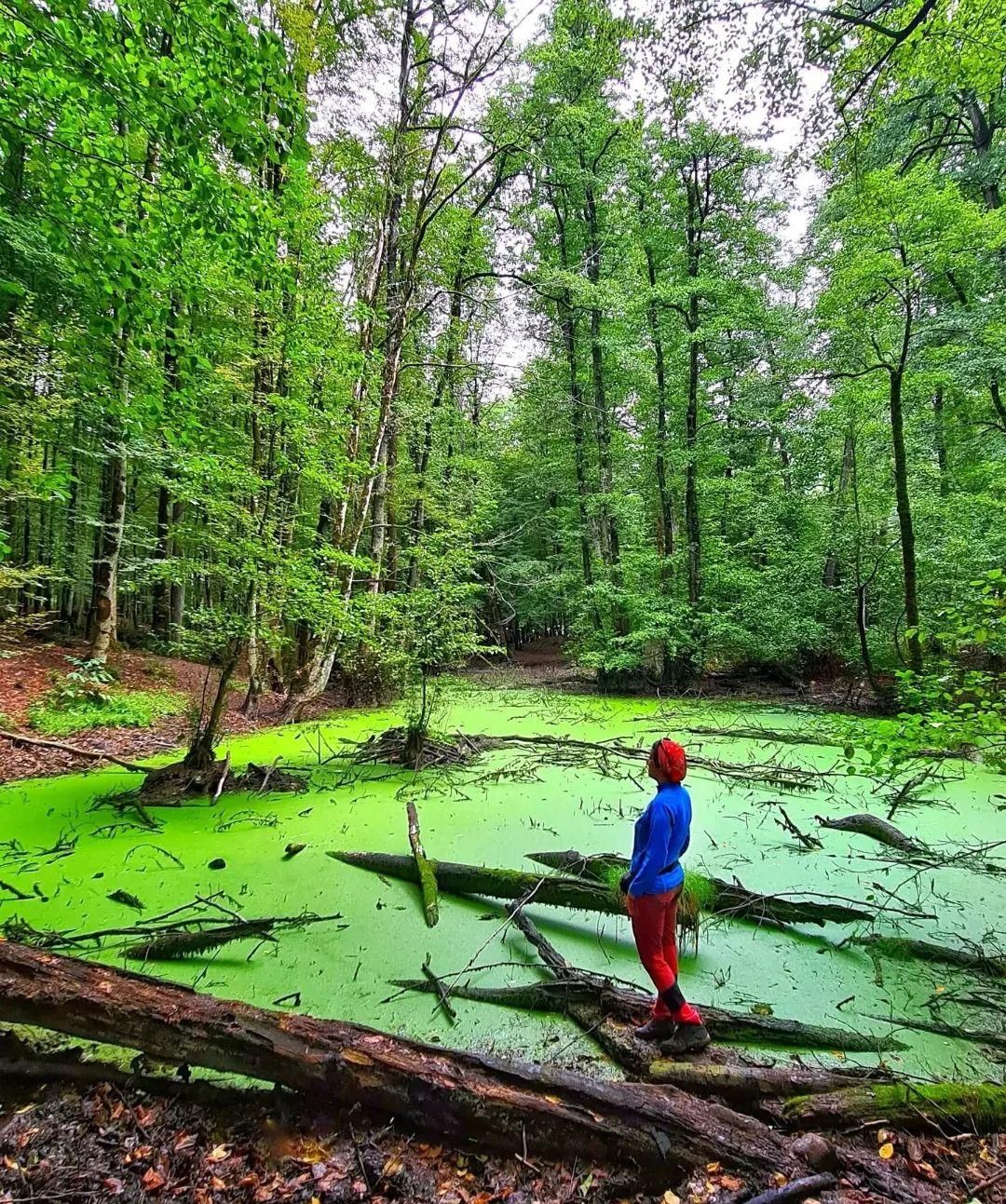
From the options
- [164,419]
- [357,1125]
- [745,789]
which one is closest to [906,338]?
[745,789]

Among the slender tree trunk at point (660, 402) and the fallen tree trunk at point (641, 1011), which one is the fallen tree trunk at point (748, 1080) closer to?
the fallen tree trunk at point (641, 1011)

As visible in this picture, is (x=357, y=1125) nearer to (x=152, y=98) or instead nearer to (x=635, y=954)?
(x=635, y=954)

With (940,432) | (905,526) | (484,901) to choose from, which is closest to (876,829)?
(484,901)

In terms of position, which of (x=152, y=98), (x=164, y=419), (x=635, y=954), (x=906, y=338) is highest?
(x=906, y=338)

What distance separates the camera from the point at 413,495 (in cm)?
1145

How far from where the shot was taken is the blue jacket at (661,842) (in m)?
2.01

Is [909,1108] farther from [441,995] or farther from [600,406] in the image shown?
[600,406]

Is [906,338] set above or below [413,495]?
above

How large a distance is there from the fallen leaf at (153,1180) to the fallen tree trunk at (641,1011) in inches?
37.4

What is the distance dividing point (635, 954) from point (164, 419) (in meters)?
4.34

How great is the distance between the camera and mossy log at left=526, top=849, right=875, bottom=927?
2.61 meters

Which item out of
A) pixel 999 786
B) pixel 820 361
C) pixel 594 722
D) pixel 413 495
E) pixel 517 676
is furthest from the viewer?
pixel 517 676

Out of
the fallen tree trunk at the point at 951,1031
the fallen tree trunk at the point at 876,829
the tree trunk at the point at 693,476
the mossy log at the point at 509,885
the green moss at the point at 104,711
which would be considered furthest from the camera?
the tree trunk at the point at 693,476

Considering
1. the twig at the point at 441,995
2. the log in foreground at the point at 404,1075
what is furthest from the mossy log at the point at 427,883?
the log in foreground at the point at 404,1075
